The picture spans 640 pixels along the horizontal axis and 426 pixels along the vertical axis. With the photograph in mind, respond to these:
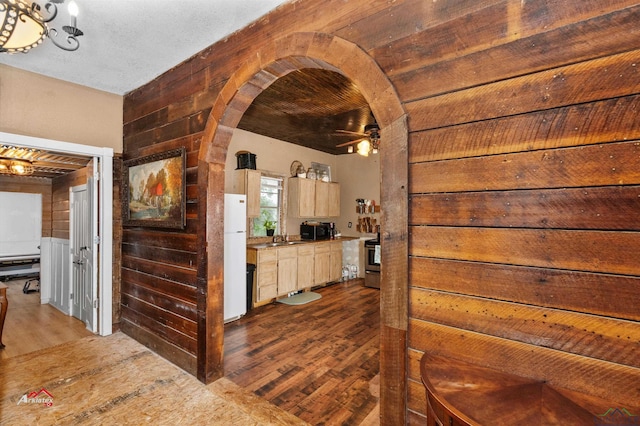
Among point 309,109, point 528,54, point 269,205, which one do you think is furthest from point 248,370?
point 269,205

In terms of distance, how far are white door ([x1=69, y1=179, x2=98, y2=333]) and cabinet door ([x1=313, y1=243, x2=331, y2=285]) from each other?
132 inches

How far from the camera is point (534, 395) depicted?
107cm

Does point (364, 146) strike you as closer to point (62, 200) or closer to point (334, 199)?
point (334, 199)

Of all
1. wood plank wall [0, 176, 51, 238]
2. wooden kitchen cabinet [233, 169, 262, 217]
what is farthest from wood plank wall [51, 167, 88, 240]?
wooden kitchen cabinet [233, 169, 262, 217]

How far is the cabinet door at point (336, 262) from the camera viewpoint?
6191mm

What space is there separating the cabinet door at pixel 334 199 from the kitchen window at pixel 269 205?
45.5 inches

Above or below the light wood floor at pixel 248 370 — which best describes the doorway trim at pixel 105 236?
above

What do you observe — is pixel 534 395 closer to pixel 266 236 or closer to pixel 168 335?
pixel 168 335

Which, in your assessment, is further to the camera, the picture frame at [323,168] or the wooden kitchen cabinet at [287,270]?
the picture frame at [323,168]

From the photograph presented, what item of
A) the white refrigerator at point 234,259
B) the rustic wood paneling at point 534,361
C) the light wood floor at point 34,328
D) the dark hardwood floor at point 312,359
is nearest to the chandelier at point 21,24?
the white refrigerator at point 234,259

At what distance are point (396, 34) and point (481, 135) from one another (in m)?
0.70

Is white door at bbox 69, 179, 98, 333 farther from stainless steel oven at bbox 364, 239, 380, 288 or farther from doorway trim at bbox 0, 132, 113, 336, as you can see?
stainless steel oven at bbox 364, 239, 380, 288

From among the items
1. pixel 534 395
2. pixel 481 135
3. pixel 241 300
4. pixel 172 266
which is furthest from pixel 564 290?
pixel 241 300

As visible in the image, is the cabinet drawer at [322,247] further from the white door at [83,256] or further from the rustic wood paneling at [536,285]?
the rustic wood paneling at [536,285]
